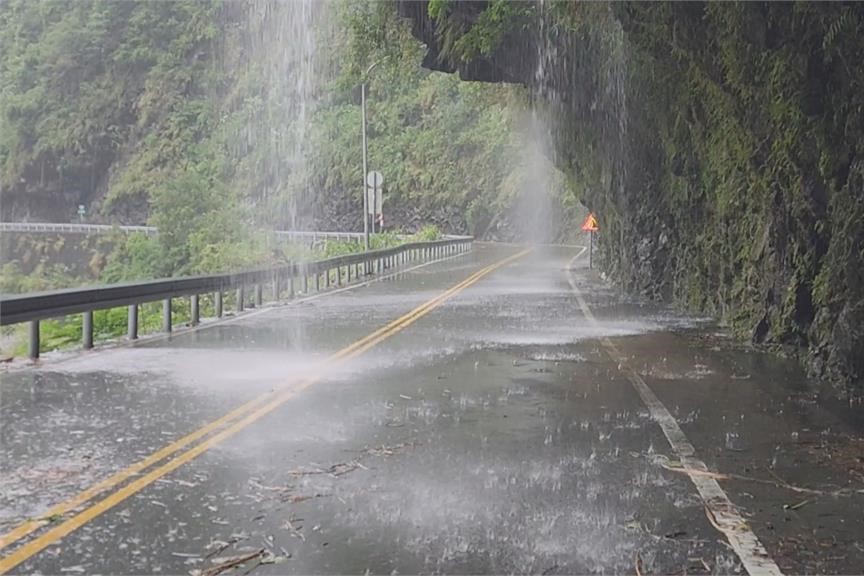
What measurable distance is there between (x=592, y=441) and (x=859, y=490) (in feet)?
7.23

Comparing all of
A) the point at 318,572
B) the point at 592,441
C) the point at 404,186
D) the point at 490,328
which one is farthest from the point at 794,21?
the point at 404,186

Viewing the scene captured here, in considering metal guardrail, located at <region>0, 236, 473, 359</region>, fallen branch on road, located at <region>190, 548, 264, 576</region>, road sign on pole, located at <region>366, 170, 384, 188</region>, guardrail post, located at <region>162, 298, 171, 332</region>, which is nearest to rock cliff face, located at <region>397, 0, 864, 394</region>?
metal guardrail, located at <region>0, 236, 473, 359</region>

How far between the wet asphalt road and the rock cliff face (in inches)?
61.6

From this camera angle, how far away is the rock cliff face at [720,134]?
37.3ft

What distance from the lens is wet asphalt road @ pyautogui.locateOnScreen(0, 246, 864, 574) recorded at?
5480 mm

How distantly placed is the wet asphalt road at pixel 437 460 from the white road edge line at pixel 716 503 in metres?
0.09

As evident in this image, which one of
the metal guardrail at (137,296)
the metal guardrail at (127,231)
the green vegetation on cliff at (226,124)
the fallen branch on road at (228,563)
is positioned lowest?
the metal guardrail at (127,231)

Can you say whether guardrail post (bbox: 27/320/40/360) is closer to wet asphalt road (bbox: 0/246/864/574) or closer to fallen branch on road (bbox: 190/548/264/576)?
wet asphalt road (bbox: 0/246/864/574)

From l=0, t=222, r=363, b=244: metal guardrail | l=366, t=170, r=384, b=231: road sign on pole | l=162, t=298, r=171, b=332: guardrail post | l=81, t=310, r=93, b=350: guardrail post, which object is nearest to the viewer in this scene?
l=81, t=310, r=93, b=350: guardrail post

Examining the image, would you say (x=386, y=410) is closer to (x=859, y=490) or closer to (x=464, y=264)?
(x=859, y=490)

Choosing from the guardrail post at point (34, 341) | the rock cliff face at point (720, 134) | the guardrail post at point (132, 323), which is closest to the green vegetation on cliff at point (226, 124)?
the rock cliff face at point (720, 134)

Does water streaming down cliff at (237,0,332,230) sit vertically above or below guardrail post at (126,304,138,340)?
above

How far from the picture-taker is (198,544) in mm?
5559

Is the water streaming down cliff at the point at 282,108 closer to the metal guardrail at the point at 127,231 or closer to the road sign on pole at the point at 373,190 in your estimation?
the metal guardrail at the point at 127,231
